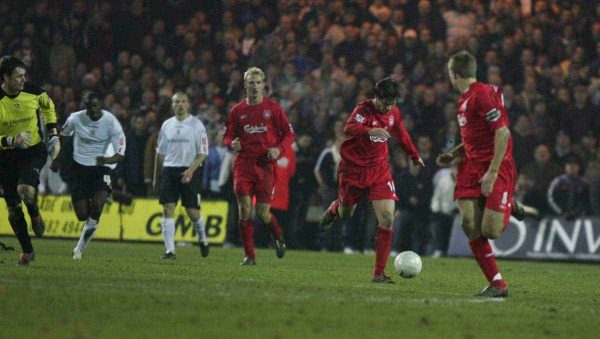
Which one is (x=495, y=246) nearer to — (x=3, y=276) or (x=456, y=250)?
(x=456, y=250)

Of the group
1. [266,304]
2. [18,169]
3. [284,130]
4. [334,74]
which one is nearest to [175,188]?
[284,130]

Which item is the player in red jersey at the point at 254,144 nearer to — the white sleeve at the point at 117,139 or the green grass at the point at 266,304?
the green grass at the point at 266,304

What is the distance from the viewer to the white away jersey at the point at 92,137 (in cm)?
1526

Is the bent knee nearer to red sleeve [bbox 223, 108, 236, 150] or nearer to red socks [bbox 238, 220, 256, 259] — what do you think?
red socks [bbox 238, 220, 256, 259]

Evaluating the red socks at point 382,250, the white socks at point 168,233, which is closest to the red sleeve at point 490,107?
the red socks at point 382,250

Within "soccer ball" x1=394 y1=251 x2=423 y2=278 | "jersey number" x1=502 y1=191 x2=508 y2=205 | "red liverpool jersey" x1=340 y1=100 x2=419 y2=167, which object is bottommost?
"soccer ball" x1=394 y1=251 x2=423 y2=278

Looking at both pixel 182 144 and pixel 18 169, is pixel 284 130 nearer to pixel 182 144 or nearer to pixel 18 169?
pixel 182 144

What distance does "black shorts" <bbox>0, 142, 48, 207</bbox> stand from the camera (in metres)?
12.1

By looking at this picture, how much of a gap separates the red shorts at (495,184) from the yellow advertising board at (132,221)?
12825 millimetres

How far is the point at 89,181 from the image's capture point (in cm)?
1530

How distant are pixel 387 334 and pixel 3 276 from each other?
4740 mm

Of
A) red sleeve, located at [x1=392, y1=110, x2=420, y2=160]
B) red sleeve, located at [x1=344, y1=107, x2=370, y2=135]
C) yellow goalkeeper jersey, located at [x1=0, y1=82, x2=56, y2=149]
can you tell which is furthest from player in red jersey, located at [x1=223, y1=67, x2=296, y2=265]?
yellow goalkeeper jersey, located at [x1=0, y1=82, x2=56, y2=149]

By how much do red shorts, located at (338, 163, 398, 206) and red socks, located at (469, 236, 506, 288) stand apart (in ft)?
7.93

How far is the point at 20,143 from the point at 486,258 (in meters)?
5.28
